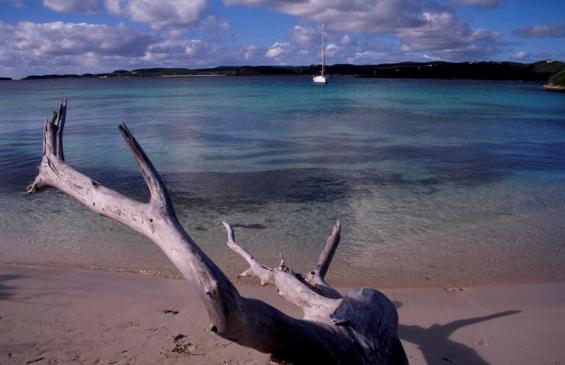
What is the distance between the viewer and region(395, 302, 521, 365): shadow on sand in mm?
5148

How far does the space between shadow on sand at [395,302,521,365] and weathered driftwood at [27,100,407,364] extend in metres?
1.03

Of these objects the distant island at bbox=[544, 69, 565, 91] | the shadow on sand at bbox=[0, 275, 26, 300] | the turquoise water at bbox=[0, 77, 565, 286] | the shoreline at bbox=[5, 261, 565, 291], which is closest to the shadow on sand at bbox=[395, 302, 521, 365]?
the shoreline at bbox=[5, 261, 565, 291]

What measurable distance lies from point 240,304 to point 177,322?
3243 mm

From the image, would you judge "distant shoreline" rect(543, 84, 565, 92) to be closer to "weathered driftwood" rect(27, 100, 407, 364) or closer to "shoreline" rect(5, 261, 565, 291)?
"shoreline" rect(5, 261, 565, 291)

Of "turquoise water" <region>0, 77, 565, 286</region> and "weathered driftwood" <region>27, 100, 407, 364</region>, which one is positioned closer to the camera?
"weathered driftwood" <region>27, 100, 407, 364</region>

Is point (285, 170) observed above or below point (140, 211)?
below

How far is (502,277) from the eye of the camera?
7.83 meters

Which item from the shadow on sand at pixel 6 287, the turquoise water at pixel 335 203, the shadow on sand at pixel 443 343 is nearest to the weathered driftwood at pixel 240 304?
the shadow on sand at pixel 443 343

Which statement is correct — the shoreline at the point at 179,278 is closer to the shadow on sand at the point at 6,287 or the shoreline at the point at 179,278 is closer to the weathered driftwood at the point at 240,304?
the shadow on sand at the point at 6,287

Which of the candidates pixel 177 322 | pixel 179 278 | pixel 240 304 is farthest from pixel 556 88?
pixel 240 304

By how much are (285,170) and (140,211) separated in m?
13.1

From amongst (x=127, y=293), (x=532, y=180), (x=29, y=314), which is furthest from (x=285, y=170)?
(x=29, y=314)

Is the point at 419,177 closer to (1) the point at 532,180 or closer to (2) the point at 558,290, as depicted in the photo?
(1) the point at 532,180

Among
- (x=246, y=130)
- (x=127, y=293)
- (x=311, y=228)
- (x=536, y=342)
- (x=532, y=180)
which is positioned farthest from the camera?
(x=246, y=130)
